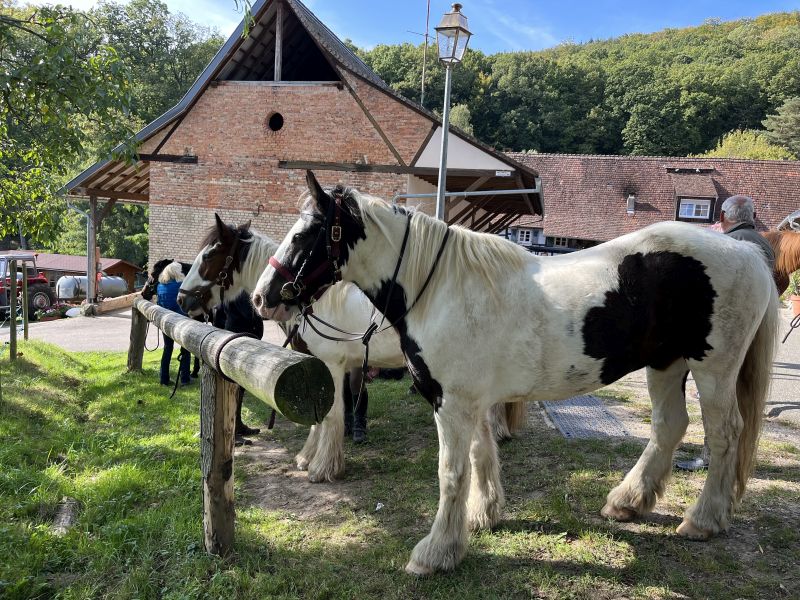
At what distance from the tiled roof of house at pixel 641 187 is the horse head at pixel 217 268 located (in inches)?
1051

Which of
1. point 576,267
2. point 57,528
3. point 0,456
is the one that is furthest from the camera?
point 0,456

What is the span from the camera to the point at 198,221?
44.6 feet

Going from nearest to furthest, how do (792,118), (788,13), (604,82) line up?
(792,118) → (604,82) → (788,13)

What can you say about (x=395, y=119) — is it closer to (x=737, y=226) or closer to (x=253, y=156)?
(x=253, y=156)

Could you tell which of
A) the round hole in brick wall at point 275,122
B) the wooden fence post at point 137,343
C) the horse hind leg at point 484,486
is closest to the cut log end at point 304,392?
the horse hind leg at point 484,486

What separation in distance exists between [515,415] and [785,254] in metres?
A: 3.86

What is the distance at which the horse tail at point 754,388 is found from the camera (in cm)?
295

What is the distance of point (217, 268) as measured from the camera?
15.3 feet

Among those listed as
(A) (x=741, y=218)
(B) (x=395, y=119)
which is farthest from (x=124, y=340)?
(A) (x=741, y=218)

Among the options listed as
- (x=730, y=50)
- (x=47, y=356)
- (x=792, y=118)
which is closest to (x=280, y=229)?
(x=47, y=356)

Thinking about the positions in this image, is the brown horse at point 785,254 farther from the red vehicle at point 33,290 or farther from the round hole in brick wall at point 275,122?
the red vehicle at point 33,290

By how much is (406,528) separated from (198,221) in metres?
12.3

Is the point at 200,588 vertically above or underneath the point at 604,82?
underneath

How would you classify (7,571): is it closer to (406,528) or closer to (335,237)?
(406,528)
